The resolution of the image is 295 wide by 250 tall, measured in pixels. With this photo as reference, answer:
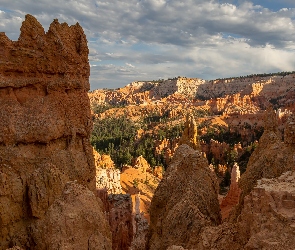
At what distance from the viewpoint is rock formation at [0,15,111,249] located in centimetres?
730

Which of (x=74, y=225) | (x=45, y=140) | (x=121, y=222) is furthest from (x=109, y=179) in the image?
(x=74, y=225)

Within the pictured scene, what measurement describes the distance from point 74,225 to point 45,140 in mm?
4032

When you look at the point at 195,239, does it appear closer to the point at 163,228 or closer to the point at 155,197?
the point at 163,228

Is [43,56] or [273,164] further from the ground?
[43,56]

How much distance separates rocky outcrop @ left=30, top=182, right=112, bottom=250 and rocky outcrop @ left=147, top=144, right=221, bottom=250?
A: 5.10 feet

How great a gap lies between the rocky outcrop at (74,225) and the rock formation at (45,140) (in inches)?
0.9

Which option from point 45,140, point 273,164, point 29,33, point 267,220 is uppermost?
point 29,33

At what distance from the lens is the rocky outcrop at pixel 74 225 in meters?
6.81

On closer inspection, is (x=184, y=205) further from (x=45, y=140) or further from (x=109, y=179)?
(x=109, y=179)

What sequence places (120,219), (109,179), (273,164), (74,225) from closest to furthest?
(74,225) < (273,164) < (120,219) < (109,179)

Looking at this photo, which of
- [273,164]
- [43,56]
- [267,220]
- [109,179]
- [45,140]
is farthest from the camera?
[109,179]

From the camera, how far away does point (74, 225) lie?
6.89 metres

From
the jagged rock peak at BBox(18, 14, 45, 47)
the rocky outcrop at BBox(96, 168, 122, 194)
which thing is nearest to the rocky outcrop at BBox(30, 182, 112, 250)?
the jagged rock peak at BBox(18, 14, 45, 47)

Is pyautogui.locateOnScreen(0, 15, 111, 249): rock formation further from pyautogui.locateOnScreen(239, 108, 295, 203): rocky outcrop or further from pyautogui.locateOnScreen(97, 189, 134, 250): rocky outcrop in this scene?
pyautogui.locateOnScreen(239, 108, 295, 203): rocky outcrop
